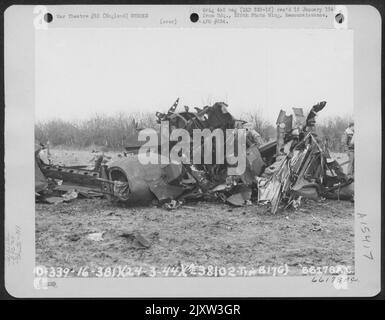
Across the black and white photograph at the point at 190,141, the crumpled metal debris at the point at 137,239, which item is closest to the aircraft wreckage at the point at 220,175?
the black and white photograph at the point at 190,141

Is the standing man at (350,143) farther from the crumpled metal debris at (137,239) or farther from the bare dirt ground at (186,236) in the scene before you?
the crumpled metal debris at (137,239)

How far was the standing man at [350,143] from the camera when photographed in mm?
2688

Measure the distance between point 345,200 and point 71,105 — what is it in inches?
62.1

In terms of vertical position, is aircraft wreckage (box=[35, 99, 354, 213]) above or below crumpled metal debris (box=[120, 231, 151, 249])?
above

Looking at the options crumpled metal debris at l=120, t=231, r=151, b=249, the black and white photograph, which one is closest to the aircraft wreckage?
the black and white photograph

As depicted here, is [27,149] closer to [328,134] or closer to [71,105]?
[71,105]

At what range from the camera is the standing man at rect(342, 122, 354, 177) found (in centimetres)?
269

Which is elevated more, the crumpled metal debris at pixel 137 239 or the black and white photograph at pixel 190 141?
the black and white photograph at pixel 190 141

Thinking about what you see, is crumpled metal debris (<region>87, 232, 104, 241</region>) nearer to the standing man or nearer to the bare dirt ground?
the bare dirt ground

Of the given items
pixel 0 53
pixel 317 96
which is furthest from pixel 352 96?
pixel 0 53

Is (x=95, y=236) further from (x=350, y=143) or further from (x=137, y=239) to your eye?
(x=350, y=143)

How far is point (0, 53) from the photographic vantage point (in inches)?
105

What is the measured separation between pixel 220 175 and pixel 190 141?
0.25 meters

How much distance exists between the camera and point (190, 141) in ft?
8.85
